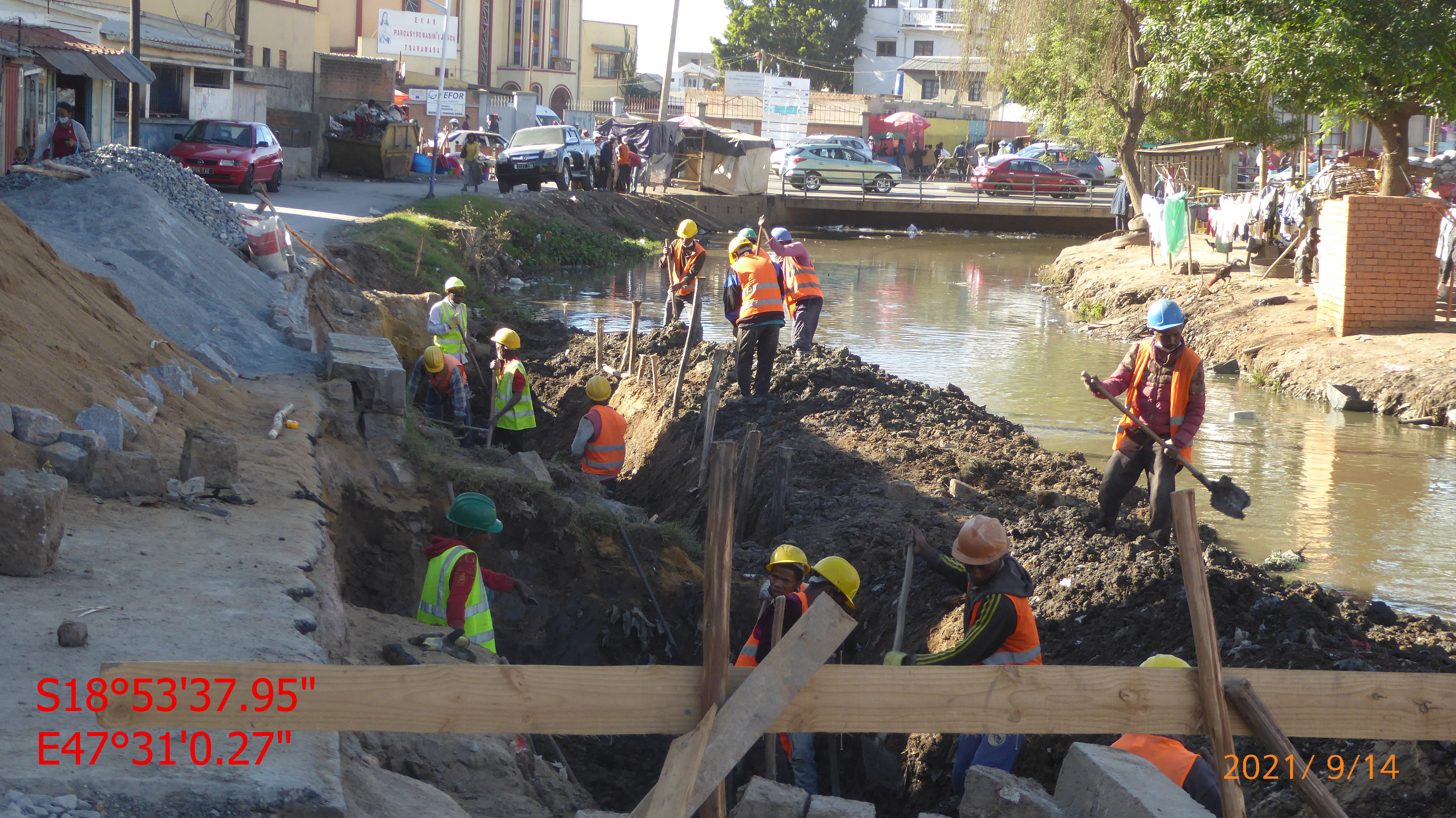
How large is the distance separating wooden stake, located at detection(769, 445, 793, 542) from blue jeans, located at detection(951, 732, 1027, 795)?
3.51 m

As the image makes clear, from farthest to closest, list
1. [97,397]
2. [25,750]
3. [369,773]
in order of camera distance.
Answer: [97,397] → [369,773] → [25,750]

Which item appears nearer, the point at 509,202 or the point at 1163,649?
the point at 1163,649

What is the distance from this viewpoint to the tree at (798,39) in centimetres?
6091

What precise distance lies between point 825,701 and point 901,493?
Result: 19.0 feet

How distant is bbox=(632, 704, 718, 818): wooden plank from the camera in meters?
2.62

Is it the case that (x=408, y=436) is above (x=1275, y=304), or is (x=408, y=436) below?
below

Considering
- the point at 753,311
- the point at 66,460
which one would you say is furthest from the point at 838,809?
the point at 753,311

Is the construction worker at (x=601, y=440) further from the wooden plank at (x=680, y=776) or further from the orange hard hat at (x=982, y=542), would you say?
the wooden plank at (x=680, y=776)

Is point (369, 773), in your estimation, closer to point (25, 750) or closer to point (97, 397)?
point (25, 750)

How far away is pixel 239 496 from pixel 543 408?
715cm

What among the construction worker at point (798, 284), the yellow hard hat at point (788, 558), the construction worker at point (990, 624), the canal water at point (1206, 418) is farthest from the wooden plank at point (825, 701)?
the construction worker at point (798, 284)

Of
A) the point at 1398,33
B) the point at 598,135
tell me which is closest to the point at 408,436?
the point at 1398,33

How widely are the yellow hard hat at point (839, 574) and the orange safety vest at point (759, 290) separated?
226 inches

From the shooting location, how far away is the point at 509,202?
976 inches
